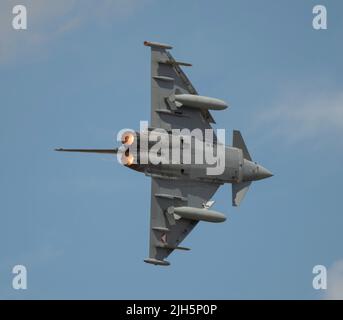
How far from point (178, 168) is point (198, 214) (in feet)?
9.22

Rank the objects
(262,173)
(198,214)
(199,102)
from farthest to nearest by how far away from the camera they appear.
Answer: (262,173), (199,102), (198,214)

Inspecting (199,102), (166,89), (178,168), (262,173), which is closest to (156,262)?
(178,168)

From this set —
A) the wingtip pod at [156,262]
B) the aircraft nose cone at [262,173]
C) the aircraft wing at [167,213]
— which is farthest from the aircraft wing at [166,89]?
the wingtip pod at [156,262]

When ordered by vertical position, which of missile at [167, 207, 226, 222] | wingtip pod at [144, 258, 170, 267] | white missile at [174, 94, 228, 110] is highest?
white missile at [174, 94, 228, 110]

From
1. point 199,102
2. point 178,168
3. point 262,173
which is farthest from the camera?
point 262,173

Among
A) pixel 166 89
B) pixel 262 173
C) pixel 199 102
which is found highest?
pixel 166 89

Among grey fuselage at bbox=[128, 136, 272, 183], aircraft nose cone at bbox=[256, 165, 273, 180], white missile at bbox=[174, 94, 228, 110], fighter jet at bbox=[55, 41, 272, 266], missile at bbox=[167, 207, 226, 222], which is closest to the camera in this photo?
grey fuselage at bbox=[128, 136, 272, 183]

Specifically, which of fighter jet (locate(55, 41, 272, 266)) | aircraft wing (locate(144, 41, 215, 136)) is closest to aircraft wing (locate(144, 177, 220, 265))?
fighter jet (locate(55, 41, 272, 266))

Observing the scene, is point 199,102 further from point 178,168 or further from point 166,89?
point 178,168

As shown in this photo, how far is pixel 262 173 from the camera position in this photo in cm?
8006

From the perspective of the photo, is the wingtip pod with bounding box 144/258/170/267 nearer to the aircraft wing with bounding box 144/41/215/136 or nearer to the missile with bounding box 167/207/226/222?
the missile with bounding box 167/207/226/222

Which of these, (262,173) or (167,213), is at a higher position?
(262,173)

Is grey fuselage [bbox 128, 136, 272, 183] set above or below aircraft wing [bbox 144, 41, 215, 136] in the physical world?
below

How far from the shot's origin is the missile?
77.1 metres
